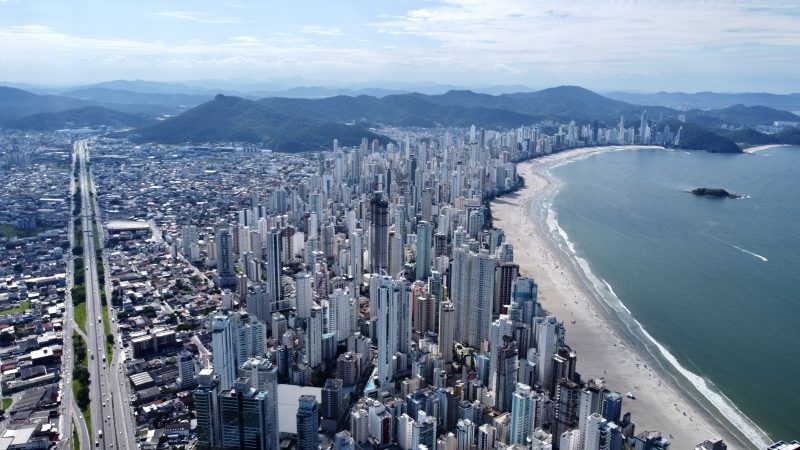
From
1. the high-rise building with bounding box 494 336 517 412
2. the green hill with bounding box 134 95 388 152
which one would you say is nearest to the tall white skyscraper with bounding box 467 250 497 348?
the high-rise building with bounding box 494 336 517 412

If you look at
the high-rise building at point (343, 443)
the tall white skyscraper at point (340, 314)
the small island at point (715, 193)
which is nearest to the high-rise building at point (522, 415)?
the high-rise building at point (343, 443)

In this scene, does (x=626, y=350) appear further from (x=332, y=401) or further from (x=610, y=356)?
(x=332, y=401)

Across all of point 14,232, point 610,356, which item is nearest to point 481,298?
point 610,356

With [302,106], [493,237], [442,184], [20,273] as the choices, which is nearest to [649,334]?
[493,237]

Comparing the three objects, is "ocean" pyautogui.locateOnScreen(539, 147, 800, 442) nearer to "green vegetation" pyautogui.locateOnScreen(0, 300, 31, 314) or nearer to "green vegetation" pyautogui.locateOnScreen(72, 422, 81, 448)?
"green vegetation" pyautogui.locateOnScreen(72, 422, 81, 448)

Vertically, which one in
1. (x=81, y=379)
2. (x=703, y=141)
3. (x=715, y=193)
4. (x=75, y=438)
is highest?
(x=703, y=141)

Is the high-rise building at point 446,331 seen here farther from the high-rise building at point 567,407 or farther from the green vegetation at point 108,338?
the green vegetation at point 108,338

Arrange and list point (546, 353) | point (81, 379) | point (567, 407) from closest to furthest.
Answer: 1. point (567, 407)
2. point (546, 353)
3. point (81, 379)
